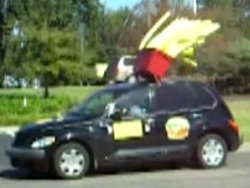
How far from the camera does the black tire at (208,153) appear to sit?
16.1 m

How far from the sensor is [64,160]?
15.1 m

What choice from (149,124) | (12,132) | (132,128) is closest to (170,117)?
(149,124)

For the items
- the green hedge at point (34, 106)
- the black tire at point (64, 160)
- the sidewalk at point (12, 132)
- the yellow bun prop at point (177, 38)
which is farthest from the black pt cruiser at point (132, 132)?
the green hedge at point (34, 106)

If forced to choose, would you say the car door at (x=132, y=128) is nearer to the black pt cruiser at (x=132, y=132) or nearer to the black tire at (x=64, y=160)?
the black pt cruiser at (x=132, y=132)

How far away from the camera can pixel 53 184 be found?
47.9 ft

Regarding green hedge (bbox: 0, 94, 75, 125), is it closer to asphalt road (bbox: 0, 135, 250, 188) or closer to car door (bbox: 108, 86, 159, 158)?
asphalt road (bbox: 0, 135, 250, 188)

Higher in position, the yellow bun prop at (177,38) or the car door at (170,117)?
the yellow bun prop at (177,38)

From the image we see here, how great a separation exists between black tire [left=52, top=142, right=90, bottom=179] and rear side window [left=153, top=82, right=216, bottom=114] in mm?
1600

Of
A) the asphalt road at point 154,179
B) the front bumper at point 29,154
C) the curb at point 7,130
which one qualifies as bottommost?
the asphalt road at point 154,179

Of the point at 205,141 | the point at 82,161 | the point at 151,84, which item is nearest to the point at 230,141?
the point at 205,141

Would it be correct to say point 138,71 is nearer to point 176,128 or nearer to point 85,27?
point 176,128

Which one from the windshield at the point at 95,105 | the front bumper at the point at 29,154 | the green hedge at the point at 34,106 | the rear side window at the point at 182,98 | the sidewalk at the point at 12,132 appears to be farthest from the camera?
the green hedge at the point at 34,106

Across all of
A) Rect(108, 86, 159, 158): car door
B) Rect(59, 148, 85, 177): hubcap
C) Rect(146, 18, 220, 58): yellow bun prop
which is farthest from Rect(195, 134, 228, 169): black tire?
Rect(59, 148, 85, 177): hubcap

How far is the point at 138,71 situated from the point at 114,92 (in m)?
0.93
